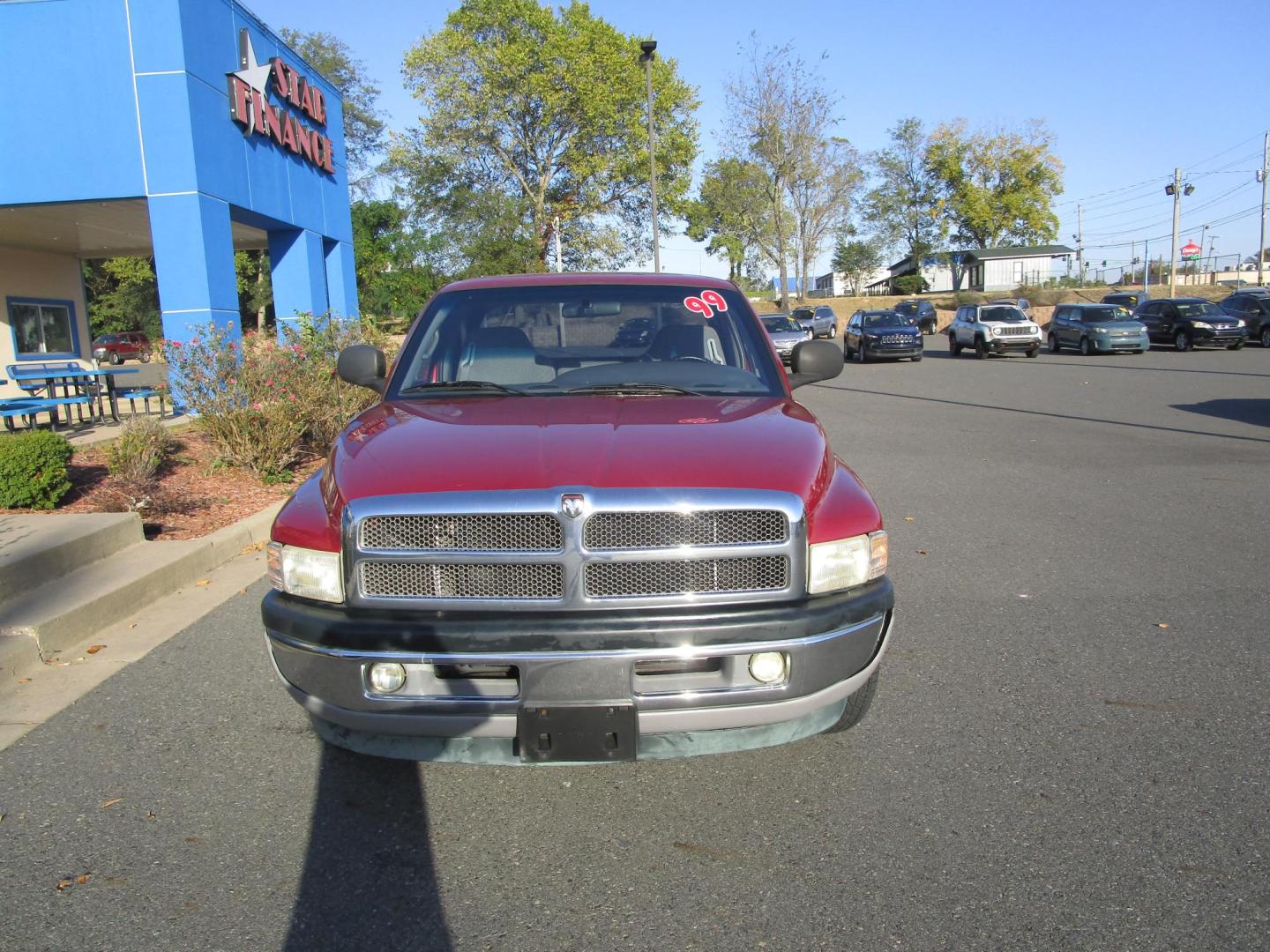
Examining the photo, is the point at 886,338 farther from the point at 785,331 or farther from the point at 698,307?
the point at 698,307

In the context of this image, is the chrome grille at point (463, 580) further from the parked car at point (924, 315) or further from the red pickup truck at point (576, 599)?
the parked car at point (924, 315)

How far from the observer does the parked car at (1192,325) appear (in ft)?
94.2

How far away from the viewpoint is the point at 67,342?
20.0m

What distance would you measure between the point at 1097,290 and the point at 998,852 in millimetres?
67326

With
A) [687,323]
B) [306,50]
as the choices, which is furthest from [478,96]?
[687,323]

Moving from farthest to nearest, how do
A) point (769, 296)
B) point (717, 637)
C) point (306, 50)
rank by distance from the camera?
point (769, 296) → point (306, 50) → point (717, 637)

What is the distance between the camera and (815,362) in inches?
175

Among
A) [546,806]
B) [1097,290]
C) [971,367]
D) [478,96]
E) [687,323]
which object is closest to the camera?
[546,806]

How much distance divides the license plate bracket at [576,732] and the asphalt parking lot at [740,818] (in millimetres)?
398

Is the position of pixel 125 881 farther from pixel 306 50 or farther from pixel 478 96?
pixel 306 50

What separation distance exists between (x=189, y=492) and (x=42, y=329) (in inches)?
577

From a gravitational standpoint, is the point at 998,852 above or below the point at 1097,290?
below

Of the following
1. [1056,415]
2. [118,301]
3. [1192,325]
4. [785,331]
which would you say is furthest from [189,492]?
[118,301]

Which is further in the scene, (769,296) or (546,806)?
(769,296)
